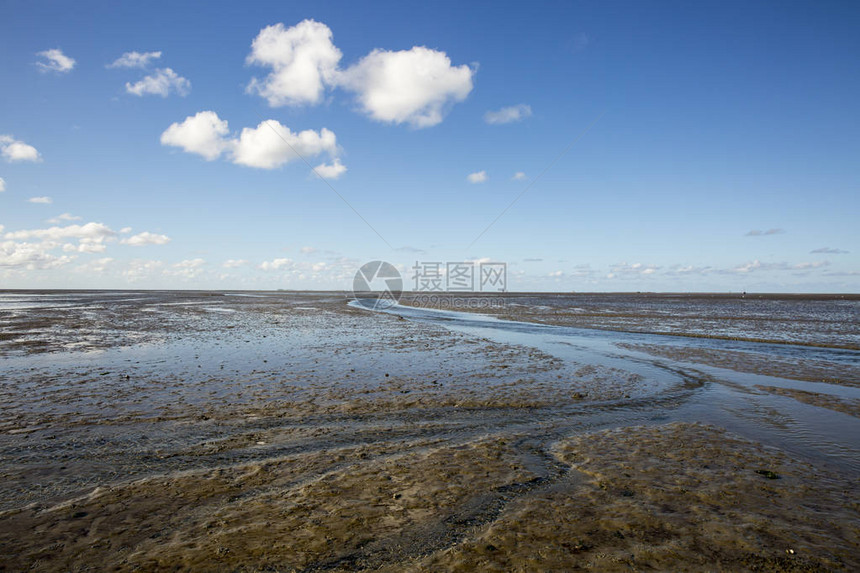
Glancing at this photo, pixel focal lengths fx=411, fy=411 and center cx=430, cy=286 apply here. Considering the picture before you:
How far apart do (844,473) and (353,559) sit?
7470 millimetres

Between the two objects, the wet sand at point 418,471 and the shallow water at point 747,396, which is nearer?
the wet sand at point 418,471

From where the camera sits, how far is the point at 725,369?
49.1 feet

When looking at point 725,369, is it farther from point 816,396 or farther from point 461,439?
point 461,439

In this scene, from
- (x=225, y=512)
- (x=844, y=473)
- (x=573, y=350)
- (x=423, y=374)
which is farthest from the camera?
(x=573, y=350)

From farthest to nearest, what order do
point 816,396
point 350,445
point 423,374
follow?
point 423,374, point 816,396, point 350,445

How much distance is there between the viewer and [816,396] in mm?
11195

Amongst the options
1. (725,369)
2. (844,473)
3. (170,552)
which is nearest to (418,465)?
(170,552)

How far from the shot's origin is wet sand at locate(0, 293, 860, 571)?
4191 millimetres

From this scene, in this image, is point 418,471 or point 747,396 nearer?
point 418,471

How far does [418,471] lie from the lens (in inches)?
243

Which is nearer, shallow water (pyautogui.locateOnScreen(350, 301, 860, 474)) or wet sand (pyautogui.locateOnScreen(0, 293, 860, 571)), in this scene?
wet sand (pyautogui.locateOnScreen(0, 293, 860, 571))

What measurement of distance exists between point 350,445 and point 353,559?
3.31 meters

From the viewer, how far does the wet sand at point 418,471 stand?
4191mm

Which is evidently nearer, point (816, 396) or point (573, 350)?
point (816, 396)
